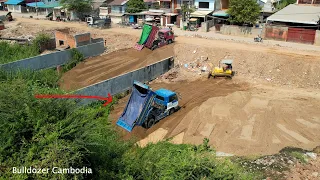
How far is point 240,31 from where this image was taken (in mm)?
35594

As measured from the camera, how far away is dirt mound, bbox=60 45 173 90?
918 inches

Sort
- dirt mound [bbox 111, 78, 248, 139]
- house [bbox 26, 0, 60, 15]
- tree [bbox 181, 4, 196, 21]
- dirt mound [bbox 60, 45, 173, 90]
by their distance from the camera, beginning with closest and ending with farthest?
dirt mound [bbox 111, 78, 248, 139]
dirt mound [bbox 60, 45, 173, 90]
tree [bbox 181, 4, 196, 21]
house [bbox 26, 0, 60, 15]

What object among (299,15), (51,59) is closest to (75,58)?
(51,59)

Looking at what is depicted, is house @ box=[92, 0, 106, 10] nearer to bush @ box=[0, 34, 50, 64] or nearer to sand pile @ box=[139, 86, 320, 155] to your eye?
bush @ box=[0, 34, 50, 64]

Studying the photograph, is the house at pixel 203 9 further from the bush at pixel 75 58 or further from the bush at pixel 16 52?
the bush at pixel 16 52

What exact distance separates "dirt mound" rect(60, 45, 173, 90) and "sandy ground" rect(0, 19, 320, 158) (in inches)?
2.9

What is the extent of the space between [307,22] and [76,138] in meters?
31.6

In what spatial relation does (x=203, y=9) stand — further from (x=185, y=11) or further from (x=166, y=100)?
(x=166, y=100)

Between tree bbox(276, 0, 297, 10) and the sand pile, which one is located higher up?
tree bbox(276, 0, 297, 10)

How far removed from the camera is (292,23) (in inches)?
1337

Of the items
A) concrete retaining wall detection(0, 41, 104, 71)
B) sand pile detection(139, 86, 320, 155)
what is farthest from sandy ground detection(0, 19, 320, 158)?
concrete retaining wall detection(0, 41, 104, 71)

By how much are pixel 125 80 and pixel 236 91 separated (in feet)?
26.5

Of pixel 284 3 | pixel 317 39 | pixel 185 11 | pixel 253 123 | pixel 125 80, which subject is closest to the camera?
pixel 253 123

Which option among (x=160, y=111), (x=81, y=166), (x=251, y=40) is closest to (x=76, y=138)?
(x=81, y=166)
